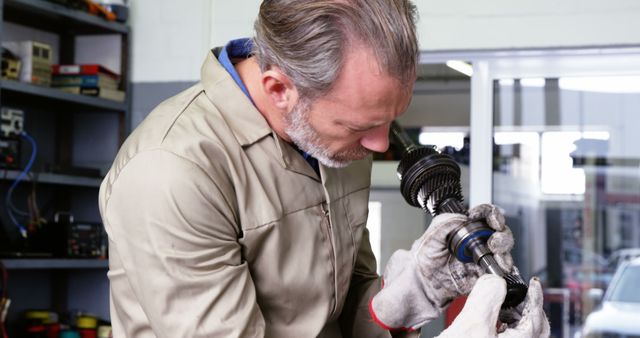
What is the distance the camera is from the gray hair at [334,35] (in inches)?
56.9

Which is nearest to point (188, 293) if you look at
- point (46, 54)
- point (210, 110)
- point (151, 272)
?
point (151, 272)

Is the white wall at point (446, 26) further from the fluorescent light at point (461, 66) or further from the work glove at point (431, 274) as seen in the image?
the work glove at point (431, 274)

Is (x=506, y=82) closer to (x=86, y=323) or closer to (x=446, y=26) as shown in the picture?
(x=446, y=26)

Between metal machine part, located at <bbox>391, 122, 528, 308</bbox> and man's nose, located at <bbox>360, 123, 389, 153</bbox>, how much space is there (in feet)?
0.52

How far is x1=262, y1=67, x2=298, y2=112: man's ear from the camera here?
1531 millimetres

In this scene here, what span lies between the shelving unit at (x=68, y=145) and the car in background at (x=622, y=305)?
8.05 ft

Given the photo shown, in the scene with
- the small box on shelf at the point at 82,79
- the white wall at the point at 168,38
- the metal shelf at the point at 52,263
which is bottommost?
the metal shelf at the point at 52,263

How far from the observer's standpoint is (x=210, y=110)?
1.57 m

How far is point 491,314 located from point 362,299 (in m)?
0.51

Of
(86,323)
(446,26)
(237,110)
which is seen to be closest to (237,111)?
(237,110)

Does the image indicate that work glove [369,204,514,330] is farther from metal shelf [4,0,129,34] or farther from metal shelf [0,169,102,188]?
metal shelf [4,0,129,34]

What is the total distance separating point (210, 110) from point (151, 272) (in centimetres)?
29

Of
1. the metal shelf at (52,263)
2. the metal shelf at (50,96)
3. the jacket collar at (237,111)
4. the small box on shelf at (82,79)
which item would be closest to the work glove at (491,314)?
the jacket collar at (237,111)

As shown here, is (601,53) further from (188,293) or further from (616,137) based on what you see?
(188,293)
